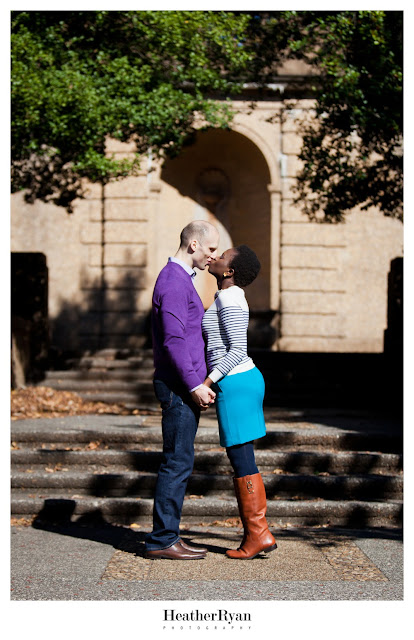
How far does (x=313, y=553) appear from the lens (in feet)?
17.1

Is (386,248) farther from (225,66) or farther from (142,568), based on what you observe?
(142,568)

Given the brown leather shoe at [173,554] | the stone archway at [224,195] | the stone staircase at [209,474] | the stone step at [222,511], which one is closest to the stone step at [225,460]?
the stone staircase at [209,474]

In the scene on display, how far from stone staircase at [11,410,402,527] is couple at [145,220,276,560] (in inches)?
61.5

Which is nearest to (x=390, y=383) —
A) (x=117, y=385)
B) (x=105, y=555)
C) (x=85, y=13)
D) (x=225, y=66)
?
(x=117, y=385)

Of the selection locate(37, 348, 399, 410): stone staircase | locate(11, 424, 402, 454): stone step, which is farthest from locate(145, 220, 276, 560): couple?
locate(37, 348, 399, 410): stone staircase

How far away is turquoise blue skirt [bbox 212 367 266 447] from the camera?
4688 millimetres

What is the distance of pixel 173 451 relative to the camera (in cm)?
468

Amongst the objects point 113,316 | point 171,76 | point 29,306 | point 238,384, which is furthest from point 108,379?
point 238,384

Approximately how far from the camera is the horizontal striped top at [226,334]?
462 centimetres

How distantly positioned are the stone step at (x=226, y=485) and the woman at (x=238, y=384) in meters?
1.92

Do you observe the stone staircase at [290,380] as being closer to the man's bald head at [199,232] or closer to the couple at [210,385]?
the couple at [210,385]

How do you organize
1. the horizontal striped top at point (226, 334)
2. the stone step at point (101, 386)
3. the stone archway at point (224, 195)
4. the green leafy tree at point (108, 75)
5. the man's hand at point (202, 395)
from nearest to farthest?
the man's hand at point (202, 395) → the horizontal striped top at point (226, 334) → the green leafy tree at point (108, 75) → the stone step at point (101, 386) → the stone archway at point (224, 195)

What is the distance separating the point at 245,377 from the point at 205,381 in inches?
9.6

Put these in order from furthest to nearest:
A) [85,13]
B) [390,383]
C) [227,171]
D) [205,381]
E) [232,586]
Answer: [227,171]
[390,383]
[85,13]
[205,381]
[232,586]
